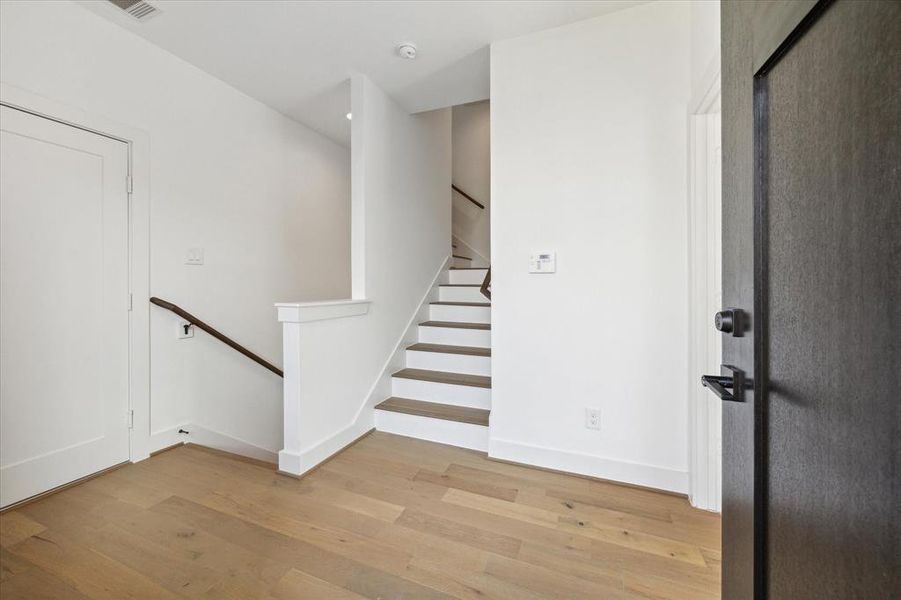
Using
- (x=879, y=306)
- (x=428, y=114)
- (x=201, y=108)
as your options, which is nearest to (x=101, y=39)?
(x=201, y=108)

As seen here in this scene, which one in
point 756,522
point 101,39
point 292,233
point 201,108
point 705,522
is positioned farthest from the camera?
point 292,233

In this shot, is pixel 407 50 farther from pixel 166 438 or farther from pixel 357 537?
pixel 166 438

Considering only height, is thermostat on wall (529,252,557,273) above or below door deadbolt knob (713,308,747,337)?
above

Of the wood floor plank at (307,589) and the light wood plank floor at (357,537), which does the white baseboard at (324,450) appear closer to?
the light wood plank floor at (357,537)

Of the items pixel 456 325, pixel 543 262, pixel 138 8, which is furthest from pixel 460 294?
pixel 138 8

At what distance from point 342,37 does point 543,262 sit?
1.77 metres

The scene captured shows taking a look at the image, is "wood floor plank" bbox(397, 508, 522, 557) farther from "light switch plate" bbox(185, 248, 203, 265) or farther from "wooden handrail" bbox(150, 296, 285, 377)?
"light switch plate" bbox(185, 248, 203, 265)

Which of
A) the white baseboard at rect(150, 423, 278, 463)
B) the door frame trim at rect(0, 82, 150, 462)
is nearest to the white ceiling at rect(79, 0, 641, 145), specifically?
the door frame trim at rect(0, 82, 150, 462)

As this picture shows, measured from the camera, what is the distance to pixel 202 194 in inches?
104

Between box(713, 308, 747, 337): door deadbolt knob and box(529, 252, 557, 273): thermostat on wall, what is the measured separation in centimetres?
139

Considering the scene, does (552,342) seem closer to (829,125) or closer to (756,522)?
(756,522)

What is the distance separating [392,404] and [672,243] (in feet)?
6.74

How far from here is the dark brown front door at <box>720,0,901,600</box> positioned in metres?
0.41

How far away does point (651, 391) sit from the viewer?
1970 mm
